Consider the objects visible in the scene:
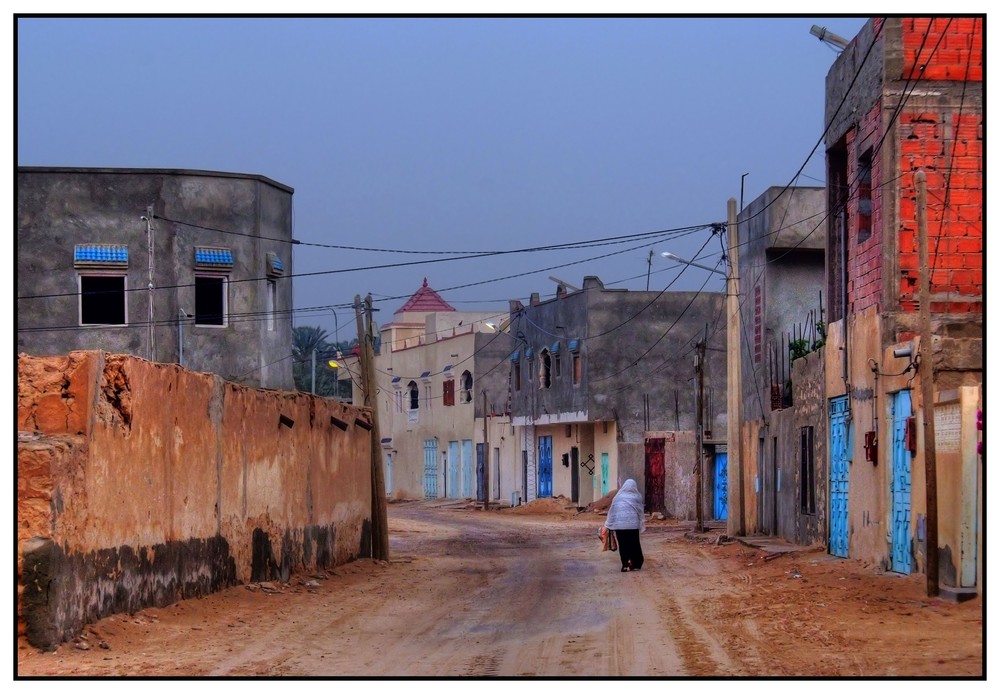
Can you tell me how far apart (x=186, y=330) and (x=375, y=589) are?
15114 mm

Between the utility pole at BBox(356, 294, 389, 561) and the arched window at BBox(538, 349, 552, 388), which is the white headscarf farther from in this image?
the arched window at BBox(538, 349, 552, 388)

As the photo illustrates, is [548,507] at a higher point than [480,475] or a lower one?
lower

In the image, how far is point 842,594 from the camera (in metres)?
15.2

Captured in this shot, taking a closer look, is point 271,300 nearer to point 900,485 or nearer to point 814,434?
point 814,434

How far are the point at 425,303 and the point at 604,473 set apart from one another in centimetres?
2666

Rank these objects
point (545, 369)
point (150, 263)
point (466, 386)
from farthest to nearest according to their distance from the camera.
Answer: point (466, 386) < point (545, 369) < point (150, 263)

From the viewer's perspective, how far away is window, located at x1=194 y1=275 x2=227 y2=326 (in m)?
31.3

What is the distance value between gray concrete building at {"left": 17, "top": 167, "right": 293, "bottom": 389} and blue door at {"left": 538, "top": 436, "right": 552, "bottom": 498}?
2082 centimetres

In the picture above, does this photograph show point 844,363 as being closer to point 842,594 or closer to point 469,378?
point 842,594

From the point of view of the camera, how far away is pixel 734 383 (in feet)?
88.2

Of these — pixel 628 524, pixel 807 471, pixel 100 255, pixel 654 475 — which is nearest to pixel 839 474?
pixel 807 471

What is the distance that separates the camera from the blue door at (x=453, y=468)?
5934 cm

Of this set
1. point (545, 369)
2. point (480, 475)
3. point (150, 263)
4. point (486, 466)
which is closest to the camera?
point (150, 263)

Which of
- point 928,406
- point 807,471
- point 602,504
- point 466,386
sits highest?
point 466,386
